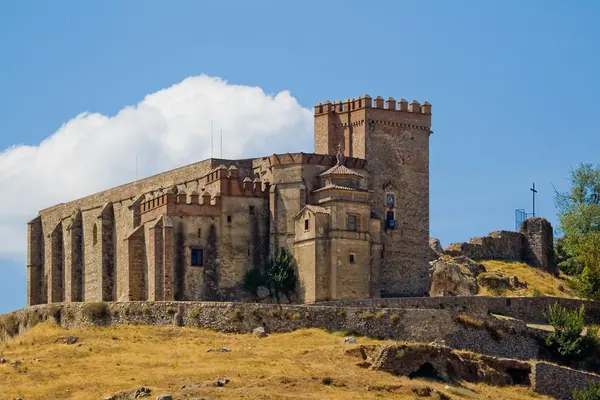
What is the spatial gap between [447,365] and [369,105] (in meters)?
24.7

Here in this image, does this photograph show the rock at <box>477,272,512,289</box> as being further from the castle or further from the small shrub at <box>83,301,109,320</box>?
the small shrub at <box>83,301,109,320</box>

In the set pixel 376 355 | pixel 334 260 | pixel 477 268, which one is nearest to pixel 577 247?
pixel 477 268

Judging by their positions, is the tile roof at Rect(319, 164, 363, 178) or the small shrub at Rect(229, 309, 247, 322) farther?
the tile roof at Rect(319, 164, 363, 178)

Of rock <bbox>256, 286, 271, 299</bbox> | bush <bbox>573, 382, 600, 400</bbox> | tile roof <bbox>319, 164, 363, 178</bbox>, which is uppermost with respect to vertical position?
tile roof <bbox>319, 164, 363, 178</bbox>

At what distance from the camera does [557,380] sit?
81312mm

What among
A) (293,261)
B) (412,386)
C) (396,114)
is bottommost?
(412,386)

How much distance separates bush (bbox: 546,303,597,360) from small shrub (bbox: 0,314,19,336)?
32.0 m

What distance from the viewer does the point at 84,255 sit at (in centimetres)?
11488

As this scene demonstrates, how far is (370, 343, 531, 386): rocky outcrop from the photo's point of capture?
7650cm

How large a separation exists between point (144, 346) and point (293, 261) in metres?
15.4

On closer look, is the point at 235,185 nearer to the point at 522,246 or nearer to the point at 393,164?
the point at 393,164

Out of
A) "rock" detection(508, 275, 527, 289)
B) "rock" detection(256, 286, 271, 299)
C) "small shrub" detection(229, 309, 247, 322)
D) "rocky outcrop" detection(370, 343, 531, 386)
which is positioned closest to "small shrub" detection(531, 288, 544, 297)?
"rock" detection(508, 275, 527, 289)

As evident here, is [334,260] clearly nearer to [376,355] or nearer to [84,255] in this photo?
[376,355]

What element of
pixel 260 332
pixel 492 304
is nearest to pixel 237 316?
pixel 260 332
